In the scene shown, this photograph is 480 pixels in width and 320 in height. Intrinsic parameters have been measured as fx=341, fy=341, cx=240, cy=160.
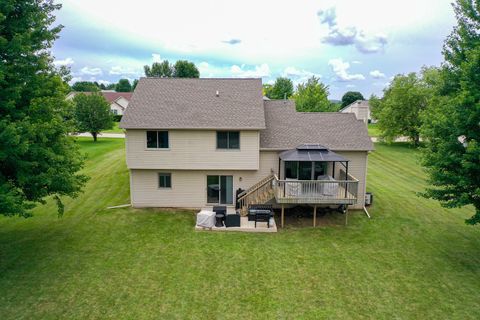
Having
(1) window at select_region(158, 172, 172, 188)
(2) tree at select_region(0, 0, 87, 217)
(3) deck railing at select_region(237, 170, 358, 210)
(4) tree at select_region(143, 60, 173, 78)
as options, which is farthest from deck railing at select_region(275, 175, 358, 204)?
(4) tree at select_region(143, 60, 173, 78)

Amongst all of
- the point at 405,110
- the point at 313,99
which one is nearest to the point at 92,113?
the point at 313,99

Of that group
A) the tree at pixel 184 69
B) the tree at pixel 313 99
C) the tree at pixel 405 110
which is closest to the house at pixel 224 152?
the tree at pixel 313 99

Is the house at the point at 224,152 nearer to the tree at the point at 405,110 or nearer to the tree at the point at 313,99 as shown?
the tree at the point at 313,99

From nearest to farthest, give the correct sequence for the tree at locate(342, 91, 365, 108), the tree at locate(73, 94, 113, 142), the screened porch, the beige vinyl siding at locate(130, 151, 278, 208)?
the screened porch
the beige vinyl siding at locate(130, 151, 278, 208)
the tree at locate(73, 94, 113, 142)
the tree at locate(342, 91, 365, 108)

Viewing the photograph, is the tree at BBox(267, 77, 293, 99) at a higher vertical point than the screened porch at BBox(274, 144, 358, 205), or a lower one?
higher

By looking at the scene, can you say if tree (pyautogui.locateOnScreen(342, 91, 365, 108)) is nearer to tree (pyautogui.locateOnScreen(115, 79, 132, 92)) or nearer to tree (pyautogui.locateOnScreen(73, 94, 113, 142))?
tree (pyautogui.locateOnScreen(73, 94, 113, 142))
